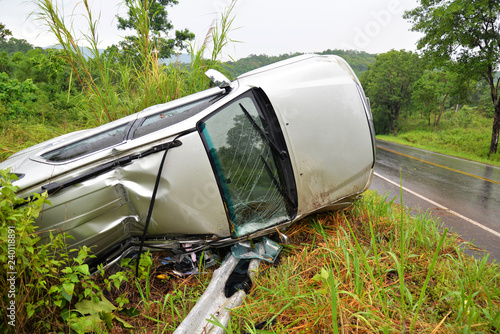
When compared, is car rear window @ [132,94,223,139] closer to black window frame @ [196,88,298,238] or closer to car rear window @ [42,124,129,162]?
car rear window @ [42,124,129,162]

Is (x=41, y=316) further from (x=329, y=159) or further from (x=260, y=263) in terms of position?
(x=329, y=159)

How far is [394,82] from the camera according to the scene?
84.6 ft

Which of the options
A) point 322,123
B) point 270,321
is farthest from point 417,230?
point 270,321

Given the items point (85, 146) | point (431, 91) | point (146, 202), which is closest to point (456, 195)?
point (146, 202)

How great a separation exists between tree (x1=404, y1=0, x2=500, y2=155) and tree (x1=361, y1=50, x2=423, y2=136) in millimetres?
13360

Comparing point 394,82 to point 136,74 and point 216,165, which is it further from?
point 216,165

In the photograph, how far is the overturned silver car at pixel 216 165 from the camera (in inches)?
74.5

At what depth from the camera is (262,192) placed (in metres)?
→ 2.35

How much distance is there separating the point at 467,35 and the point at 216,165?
13.6 metres

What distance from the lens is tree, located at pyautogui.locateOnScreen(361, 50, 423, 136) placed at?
2522 cm

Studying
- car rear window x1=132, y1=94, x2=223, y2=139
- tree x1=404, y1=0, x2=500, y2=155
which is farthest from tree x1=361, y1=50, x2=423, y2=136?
car rear window x1=132, y1=94, x2=223, y2=139

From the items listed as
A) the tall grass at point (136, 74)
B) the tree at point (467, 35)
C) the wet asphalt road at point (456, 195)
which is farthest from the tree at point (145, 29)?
the tree at point (467, 35)

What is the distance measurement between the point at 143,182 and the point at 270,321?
1.26m

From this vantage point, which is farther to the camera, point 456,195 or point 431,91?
point 431,91
